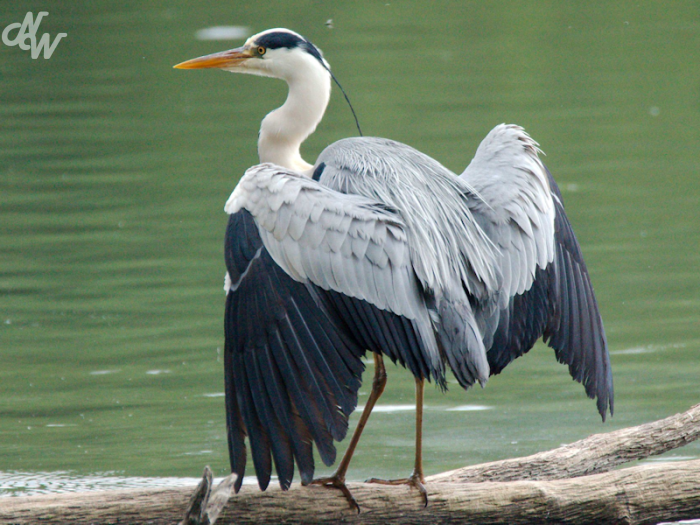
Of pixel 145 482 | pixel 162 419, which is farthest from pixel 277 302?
pixel 162 419

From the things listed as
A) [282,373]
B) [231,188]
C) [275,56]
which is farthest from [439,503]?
[231,188]

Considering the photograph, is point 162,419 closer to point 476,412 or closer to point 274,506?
point 476,412

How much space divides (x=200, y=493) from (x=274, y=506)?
0.60 m

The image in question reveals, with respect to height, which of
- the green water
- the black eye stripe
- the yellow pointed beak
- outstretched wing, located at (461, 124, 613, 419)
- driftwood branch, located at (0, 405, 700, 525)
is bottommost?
the green water

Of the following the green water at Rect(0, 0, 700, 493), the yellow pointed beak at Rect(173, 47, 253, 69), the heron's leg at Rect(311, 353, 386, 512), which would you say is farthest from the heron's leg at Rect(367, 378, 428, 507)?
the yellow pointed beak at Rect(173, 47, 253, 69)

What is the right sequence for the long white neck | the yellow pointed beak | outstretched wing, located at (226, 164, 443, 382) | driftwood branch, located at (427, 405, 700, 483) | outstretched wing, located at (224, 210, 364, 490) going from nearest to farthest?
outstretched wing, located at (224, 210, 364, 490) → outstretched wing, located at (226, 164, 443, 382) → driftwood branch, located at (427, 405, 700, 483) → the long white neck → the yellow pointed beak

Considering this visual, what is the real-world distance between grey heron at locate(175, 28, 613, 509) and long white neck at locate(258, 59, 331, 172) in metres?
0.82

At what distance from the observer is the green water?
671 cm

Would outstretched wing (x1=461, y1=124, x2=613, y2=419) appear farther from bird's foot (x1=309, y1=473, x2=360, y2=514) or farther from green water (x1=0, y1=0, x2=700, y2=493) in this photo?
green water (x1=0, y1=0, x2=700, y2=493)

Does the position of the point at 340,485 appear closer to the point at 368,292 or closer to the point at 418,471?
the point at 418,471

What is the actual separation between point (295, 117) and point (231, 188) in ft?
22.0

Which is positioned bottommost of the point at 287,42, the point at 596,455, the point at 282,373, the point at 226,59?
the point at 596,455

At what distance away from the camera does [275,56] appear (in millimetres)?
5523

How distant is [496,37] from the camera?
1986 cm
